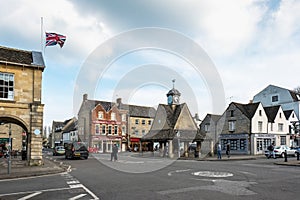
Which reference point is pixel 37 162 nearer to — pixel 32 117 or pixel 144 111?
pixel 32 117

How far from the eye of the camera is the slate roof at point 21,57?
21452 millimetres

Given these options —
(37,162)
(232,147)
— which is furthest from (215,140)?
(37,162)

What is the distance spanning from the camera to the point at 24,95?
21438 mm

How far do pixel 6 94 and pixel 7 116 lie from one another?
166 cm

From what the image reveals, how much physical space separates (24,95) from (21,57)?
10.5 feet

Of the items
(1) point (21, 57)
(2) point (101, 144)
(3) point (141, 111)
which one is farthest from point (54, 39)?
(3) point (141, 111)

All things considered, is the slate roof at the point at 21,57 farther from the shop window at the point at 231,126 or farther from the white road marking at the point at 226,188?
the shop window at the point at 231,126

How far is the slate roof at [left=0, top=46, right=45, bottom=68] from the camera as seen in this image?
70.4 feet

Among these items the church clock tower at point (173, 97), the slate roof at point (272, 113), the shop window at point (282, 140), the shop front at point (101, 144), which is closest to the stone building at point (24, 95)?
the church clock tower at point (173, 97)

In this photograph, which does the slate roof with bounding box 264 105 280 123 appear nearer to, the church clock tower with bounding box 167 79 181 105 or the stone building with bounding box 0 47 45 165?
the church clock tower with bounding box 167 79 181 105

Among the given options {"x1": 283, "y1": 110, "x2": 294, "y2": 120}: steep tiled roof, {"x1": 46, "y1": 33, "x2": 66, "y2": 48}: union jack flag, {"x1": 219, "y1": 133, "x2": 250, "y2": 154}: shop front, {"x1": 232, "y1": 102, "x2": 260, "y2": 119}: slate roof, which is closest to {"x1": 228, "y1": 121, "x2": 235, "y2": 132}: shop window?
{"x1": 219, "y1": 133, "x2": 250, "y2": 154}: shop front

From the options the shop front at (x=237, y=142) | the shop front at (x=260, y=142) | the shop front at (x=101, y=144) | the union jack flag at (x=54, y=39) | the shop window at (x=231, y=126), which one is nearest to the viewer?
the union jack flag at (x=54, y=39)

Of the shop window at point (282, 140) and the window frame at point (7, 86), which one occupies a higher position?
the window frame at point (7, 86)

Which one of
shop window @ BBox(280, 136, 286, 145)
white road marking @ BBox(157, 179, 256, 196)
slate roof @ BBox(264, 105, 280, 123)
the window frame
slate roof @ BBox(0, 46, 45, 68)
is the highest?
slate roof @ BBox(0, 46, 45, 68)
